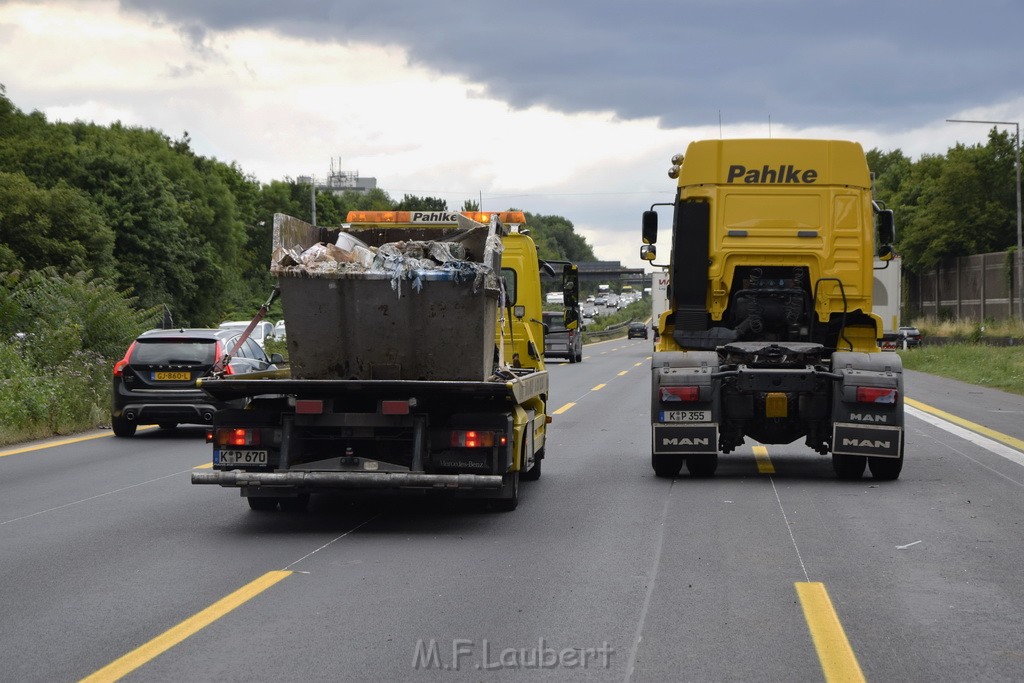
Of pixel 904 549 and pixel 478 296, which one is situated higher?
pixel 478 296

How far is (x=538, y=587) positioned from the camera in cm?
758

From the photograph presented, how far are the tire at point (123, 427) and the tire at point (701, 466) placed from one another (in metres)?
8.79

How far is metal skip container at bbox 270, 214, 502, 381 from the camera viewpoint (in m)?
9.87

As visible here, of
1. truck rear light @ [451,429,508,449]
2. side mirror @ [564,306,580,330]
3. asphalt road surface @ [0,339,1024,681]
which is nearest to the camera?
asphalt road surface @ [0,339,1024,681]

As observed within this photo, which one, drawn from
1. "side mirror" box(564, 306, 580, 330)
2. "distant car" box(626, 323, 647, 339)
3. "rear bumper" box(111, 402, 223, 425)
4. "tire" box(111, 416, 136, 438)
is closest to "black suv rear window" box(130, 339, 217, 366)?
"rear bumper" box(111, 402, 223, 425)

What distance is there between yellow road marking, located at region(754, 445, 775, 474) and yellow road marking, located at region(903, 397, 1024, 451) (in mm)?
3043

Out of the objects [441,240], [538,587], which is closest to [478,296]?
[441,240]

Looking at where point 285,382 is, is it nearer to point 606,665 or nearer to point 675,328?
point 606,665

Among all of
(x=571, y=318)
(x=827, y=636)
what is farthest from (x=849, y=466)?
(x=827, y=636)

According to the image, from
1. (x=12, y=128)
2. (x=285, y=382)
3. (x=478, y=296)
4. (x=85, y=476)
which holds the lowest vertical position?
(x=85, y=476)

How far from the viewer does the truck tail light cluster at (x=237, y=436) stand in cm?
988

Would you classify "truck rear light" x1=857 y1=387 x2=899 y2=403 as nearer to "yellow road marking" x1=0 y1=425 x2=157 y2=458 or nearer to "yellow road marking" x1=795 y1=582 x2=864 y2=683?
"yellow road marking" x1=795 y1=582 x2=864 y2=683

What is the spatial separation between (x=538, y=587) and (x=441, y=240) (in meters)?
4.35

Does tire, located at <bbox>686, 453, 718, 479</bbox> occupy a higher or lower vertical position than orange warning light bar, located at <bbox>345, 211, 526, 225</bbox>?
lower
